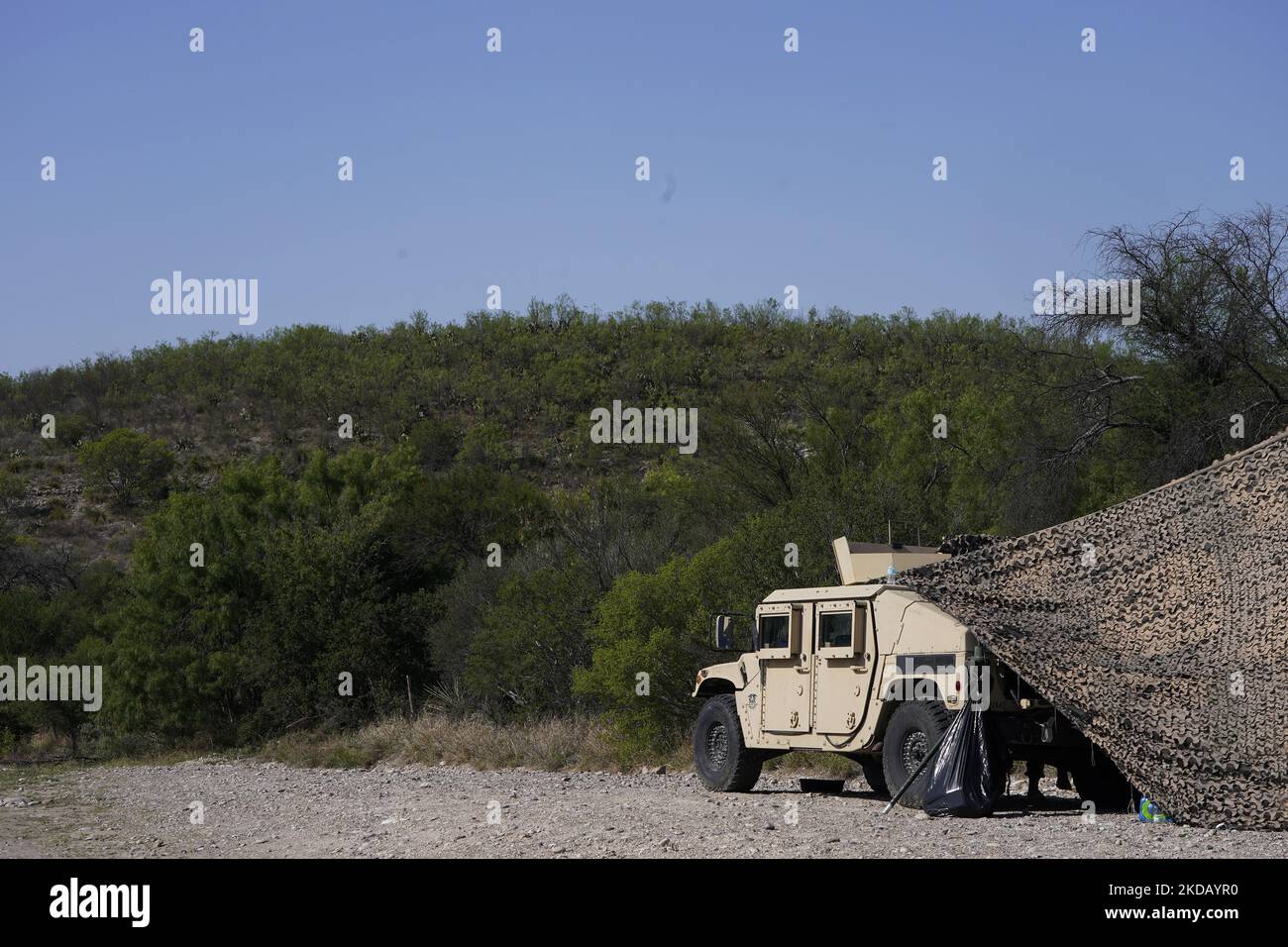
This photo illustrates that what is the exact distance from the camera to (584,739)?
86.5ft

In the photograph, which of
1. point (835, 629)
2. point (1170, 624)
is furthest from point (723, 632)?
point (1170, 624)

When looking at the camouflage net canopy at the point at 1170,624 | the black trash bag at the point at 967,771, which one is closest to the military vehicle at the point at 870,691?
the black trash bag at the point at 967,771

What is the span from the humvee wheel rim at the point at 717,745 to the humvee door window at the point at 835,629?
2375 millimetres

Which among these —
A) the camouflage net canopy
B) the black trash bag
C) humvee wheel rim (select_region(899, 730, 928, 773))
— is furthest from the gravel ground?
the camouflage net canopy

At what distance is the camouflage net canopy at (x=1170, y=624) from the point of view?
43.4ft

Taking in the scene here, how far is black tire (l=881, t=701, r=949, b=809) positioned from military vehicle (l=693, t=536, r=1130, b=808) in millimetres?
12

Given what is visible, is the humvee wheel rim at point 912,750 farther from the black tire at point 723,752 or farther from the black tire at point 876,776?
the black tire at point 723,752

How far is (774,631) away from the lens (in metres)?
17.6

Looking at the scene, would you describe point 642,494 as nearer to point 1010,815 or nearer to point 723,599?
point 723,599

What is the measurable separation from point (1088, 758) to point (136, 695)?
25.3 metres

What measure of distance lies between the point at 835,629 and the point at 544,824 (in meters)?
4.21

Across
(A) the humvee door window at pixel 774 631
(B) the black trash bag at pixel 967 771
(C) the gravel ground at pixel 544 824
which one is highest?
(A) the humvee door window at pixel 774 631

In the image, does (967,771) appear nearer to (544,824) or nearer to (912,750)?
(912,750)
